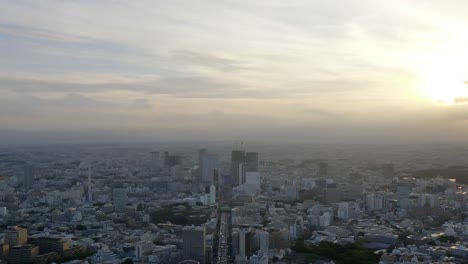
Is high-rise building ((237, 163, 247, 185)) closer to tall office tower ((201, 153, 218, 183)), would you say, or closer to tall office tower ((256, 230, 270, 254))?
tall office tower ((201, 153, 218, 183))

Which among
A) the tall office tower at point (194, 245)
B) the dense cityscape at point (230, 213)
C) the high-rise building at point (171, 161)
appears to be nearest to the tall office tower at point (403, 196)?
the dense cityscape at point (230, 213)

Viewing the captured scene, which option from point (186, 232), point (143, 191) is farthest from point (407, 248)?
point (143, 191)

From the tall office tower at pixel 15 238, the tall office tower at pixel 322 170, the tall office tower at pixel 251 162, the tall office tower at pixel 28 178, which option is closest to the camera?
the tall office tower at pixel 15 238

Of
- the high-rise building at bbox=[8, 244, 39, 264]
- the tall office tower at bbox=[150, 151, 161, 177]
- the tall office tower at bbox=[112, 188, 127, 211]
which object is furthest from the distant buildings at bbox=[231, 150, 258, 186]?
the high-rise building at bbox=[8, 244, 39, 264]

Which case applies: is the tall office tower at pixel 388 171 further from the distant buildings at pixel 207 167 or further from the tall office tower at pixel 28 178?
the tall office tower at pixel 28 178

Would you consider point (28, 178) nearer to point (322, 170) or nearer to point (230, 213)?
point (230, 213)
